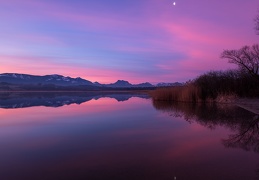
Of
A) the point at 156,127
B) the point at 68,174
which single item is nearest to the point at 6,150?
the point at 68,174

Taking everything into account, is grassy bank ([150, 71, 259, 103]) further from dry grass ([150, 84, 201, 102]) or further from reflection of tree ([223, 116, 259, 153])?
reflection of tree ([223, 116, 259, 153])

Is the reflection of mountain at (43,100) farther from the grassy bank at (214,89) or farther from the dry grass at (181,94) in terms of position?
the grassy bank at (214,89)

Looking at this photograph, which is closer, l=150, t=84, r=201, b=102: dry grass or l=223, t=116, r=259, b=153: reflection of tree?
l=223, t=116, r=259, b=153: reflection of tree

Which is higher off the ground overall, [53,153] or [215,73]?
[215,73]

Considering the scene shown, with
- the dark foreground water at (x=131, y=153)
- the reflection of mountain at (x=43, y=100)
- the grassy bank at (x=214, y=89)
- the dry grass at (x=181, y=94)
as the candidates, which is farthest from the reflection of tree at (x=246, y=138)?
the reflection of mountain at (x=43, y=100)

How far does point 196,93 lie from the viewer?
26.4 meters

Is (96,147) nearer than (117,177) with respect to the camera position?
No

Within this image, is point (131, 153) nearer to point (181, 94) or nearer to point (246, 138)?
point (246, 138)

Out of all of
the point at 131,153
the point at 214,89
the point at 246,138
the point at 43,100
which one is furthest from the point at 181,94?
the point at 131,153

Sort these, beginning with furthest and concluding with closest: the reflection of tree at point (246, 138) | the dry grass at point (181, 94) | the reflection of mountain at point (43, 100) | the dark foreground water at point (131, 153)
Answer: the reflection of mountain at point (43, 100) < the dry grass at point (181, 94) < the reflection of tree at point (246, 138) < the dark foreground water at point (131, 153)

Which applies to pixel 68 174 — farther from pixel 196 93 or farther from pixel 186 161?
pixel 196 93

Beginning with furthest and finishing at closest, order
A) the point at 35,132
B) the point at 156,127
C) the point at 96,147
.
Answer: the point at 156,127
the point at 35,132
the point at 96,147

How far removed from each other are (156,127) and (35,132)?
4593mm

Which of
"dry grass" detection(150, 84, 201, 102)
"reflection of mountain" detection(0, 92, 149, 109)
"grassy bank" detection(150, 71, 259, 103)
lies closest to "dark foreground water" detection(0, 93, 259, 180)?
"dry grass" detection(150, 84, 201, 102)
